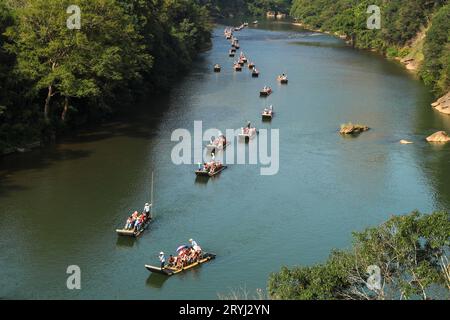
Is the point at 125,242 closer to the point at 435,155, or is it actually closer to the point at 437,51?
the point at 435,155

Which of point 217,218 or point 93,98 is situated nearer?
point 217,218

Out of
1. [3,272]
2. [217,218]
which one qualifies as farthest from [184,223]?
[3,272]

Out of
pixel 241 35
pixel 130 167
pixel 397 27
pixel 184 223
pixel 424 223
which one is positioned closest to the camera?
pixel 424 223

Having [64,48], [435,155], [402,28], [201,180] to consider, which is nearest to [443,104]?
[435,155]

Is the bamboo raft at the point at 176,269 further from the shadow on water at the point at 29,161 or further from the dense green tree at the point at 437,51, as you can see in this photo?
the dense green tree at the point at 437,51

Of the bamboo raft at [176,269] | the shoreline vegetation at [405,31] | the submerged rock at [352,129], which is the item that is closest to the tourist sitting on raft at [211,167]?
the bamboo raft at [176,269]
